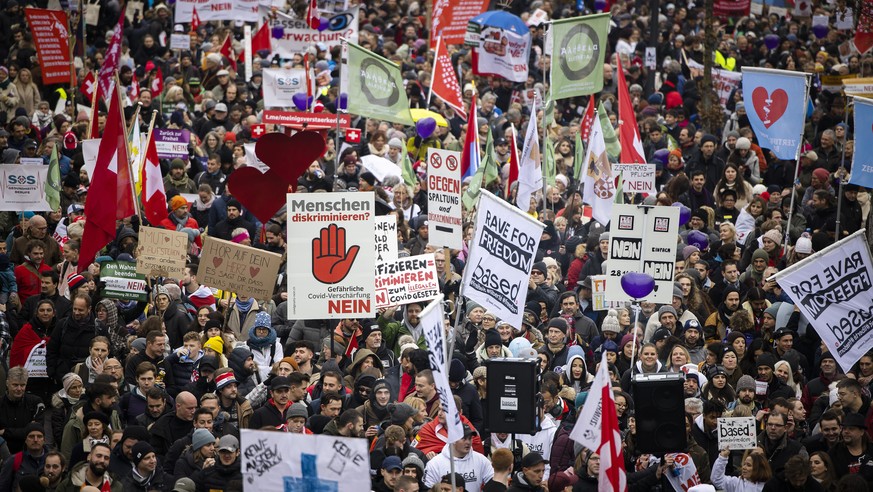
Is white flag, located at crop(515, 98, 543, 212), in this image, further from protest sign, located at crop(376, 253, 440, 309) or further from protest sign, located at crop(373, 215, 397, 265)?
protest sign, located at crop(376, 253, 440, 309)

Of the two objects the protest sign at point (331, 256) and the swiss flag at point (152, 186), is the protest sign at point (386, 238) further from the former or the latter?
the swiss flag at point (152, 186)

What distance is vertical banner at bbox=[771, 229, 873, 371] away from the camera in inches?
437

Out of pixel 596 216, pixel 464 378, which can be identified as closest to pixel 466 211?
pixel 596 216

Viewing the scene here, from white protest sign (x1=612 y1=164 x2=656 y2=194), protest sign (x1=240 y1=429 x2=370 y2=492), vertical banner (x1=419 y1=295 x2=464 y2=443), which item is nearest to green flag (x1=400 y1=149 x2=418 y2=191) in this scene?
white protest sign (x1=612 y1=164 x2=656 y2=194)

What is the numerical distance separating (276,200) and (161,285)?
1.75m

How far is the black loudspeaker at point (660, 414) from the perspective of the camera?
10133 mm

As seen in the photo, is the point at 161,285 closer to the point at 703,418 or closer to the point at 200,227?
the point at 200,227

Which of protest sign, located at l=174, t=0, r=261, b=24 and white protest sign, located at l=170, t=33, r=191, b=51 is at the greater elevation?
protest sign, located at l=174, t=0, r=261, b=24

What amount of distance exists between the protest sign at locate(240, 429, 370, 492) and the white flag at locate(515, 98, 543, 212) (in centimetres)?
985

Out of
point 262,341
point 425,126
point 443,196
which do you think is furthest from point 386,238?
point 425,126

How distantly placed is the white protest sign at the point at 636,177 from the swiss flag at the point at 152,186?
5.93 meters

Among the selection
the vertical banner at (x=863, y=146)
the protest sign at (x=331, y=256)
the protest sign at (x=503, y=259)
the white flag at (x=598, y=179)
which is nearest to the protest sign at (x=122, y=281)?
the protest sign at (x=331, y=256)

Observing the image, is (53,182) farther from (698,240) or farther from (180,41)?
(698,240)

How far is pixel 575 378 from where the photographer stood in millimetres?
12391
